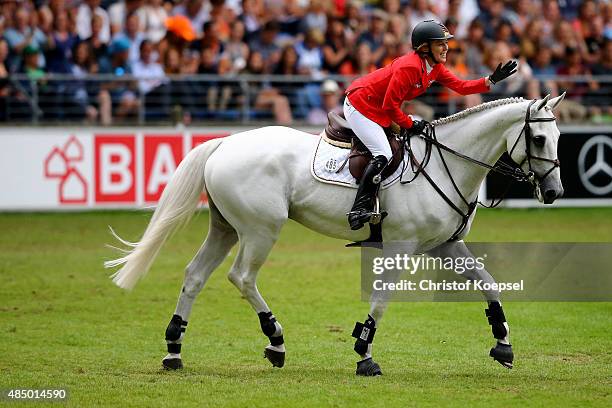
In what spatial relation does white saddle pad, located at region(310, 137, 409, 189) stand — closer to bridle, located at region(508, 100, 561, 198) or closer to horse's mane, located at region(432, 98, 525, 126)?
horse's mane, located at region(432, 98, 525, 126)

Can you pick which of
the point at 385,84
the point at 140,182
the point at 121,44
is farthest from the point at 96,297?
the point at 121,44

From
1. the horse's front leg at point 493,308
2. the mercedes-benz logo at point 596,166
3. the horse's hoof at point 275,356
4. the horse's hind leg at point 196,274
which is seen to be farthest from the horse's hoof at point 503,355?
the mercedes-benz logo at point 596,166

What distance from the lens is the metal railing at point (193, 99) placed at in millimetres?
19266

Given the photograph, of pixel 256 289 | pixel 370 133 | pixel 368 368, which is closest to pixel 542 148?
pixel 370 133

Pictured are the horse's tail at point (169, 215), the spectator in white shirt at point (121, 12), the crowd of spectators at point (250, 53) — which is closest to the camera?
the horse's tail at point (169, 215)

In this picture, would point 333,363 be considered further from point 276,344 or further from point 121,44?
point 121,44

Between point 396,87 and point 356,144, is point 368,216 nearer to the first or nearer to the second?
point 356,144

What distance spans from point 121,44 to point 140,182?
2.63 m

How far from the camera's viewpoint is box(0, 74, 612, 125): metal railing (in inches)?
758

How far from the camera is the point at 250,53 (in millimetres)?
20641

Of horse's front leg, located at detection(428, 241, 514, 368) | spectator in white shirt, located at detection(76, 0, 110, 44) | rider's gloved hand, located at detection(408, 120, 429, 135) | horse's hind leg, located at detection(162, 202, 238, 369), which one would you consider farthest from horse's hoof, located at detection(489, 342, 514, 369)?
spectator in white shirt, located at detection(76, 0, 110, 44)

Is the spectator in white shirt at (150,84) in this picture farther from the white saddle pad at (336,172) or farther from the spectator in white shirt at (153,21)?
the white saddle pad at (336,172)

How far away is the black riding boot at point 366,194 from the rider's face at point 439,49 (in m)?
0.97

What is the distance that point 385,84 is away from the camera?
9242mm
